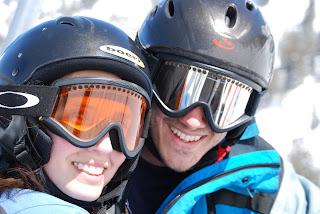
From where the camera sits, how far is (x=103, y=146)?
1936mm

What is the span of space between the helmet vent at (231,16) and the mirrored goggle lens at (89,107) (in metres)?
0.98

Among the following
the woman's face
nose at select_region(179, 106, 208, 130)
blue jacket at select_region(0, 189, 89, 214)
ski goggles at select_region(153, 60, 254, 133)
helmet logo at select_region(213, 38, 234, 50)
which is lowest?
blue jacket at select_region(0, 189, 89, 214)

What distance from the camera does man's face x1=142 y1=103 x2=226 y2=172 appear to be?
2.59 metres

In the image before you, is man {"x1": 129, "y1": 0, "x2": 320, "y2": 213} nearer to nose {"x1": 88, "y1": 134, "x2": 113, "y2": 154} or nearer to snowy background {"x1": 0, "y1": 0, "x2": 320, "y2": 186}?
nose {"x1": 88, "y1": 134, "x2": 113, "y2": 154}

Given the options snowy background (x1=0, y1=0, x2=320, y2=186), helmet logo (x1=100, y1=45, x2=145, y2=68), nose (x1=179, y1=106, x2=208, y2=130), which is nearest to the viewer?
helmet logo (x1=100, y1=45, x2=145, y2=68)

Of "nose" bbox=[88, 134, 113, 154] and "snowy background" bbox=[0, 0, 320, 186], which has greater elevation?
"snowy background" bbox=[0, 0, 320, 186]

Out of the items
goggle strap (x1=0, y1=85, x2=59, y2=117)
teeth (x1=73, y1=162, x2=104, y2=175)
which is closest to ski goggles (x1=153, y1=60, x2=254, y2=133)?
teeth (x1=73, y1=162, x2=104, y2=175)

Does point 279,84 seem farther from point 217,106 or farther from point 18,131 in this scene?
point 18,131

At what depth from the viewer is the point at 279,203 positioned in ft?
8.00

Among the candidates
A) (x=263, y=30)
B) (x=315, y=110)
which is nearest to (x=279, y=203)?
(x=263, y=30)

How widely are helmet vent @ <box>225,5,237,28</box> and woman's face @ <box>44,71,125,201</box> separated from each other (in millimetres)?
1053

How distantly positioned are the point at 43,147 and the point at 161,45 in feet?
3.61

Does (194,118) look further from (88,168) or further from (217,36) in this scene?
(88,168)

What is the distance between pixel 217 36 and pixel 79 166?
4.11 ft
